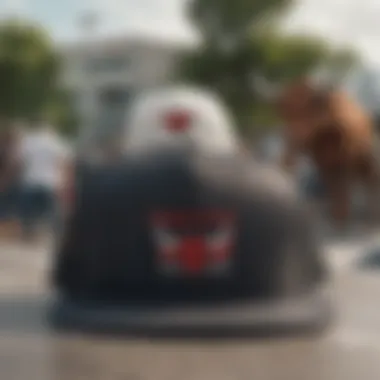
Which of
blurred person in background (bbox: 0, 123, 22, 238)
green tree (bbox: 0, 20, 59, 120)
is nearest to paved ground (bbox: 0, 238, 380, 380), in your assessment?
blurred person in background (bbox: 0, 123, 22, 238)

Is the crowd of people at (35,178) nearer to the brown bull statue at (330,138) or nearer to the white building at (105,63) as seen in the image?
the brown bull statue at (330,138)

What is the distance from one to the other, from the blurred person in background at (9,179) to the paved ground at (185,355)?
3905mm

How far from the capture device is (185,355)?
4383 mm

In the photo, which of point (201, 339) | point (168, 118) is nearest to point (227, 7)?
point (168, 118)

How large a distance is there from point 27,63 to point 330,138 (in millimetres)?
18773

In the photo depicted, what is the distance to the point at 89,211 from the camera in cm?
500

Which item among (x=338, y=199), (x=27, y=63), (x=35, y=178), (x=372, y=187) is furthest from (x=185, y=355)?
(x=27, y=63)

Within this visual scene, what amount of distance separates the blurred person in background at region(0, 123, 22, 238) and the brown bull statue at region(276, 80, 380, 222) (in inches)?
139

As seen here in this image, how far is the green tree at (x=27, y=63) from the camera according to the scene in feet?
89.4

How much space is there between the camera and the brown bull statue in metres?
12.3

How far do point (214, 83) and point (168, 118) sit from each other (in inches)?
Result: 470

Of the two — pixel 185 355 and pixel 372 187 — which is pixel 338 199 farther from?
pixel 185 355

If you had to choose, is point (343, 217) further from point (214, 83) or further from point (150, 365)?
point (150, 365)

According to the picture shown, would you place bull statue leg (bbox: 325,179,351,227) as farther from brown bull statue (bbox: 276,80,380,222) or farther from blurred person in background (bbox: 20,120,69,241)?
blurred person in background (bbox: 20,120,69,241)
